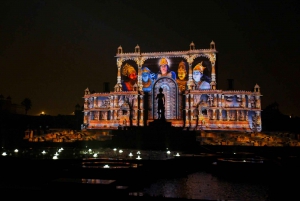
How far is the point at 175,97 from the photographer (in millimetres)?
71938

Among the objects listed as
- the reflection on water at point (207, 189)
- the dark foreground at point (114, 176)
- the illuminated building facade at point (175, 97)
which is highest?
the illuminated building facade at point (175, 97)

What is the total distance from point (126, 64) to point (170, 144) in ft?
141

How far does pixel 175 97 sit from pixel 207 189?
57.2 metres

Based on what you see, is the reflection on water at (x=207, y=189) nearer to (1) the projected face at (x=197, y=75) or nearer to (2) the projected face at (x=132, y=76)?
(1) the projected face at (x=197, y=75)

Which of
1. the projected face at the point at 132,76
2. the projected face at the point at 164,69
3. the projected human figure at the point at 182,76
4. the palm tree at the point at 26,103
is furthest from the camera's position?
the palm tree at the point at 26,103

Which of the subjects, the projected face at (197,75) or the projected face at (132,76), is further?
the projected face at (132,76)

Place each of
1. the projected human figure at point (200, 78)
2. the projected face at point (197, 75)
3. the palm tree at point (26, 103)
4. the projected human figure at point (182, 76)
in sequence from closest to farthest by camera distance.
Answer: the projected human figure at point (200, 78) → the projected face at point (197, 75) → the projected human figure at point (182, 76) → the palm tree at point (26, 103)

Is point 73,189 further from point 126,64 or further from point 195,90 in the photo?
point 126,64

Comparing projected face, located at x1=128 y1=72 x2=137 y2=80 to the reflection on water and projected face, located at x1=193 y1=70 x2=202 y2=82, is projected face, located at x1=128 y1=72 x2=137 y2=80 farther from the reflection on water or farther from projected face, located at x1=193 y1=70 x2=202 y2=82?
the reflection on water

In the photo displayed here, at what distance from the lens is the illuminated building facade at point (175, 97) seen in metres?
67.1

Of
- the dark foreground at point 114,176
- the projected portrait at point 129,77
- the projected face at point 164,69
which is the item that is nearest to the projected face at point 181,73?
the projected face at point 164,69

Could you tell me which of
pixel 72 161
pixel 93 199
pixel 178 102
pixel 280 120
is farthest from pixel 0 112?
pixel 93 199

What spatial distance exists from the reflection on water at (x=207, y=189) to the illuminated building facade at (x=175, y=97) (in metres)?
48.7

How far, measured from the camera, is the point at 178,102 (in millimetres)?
71562
